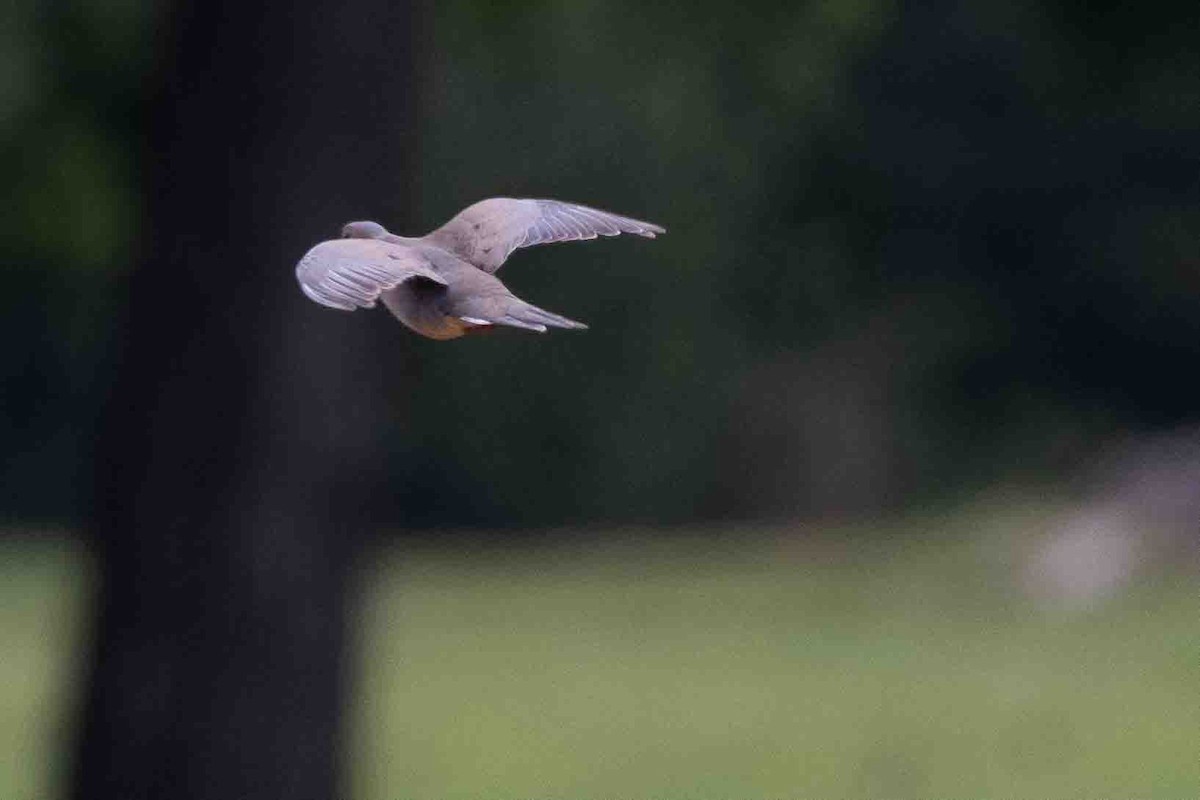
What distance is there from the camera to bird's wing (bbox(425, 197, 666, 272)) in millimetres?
3129

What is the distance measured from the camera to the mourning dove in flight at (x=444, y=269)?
105 inches

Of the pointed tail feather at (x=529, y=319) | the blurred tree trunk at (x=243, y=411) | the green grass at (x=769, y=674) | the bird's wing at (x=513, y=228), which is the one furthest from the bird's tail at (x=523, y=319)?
the green grass at (x=769, y=674)

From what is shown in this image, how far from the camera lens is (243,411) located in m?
6.81

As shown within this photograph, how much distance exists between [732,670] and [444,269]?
12.3 m

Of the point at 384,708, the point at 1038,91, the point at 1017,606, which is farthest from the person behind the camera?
the point at 1038,91

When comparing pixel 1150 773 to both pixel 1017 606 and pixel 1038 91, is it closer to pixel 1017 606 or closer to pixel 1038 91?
pixel 1017 606

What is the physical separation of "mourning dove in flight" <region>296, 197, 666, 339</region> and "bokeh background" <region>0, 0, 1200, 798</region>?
136 inches

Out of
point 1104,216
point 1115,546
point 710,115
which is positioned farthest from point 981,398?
point 710,115

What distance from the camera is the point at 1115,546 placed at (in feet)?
58.1

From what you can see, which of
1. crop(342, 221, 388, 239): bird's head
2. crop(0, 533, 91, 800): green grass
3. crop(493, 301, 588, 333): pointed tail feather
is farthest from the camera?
Answer: crop(0, 533, 91, 800): green grass

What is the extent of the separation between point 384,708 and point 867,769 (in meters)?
4.31

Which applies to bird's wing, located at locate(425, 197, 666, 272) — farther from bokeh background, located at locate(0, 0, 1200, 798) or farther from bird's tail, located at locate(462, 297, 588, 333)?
bokeh background, located at locate(0, 0, 1200, 798)

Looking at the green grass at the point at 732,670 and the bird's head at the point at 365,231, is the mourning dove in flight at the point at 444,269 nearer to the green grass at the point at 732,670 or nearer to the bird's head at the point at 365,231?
the bird's head at the point at 365,231

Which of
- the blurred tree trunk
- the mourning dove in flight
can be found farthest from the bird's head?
the blurred tree trunk
